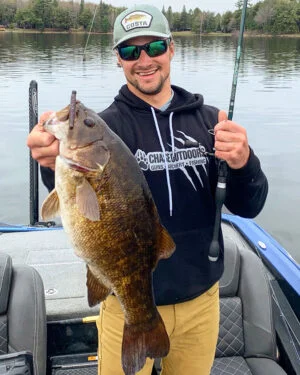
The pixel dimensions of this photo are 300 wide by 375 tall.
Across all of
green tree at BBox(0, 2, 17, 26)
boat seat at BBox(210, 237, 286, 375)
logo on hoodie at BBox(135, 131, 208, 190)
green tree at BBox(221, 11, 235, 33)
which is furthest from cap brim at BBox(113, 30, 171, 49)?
green tree at BBox(0, 2, 17, 26)

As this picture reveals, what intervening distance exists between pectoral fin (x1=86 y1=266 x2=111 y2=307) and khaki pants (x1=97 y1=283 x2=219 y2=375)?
196 millimetres

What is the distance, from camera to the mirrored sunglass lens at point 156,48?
2.22 m

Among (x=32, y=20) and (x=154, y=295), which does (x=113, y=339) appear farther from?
(x=32, y=20)

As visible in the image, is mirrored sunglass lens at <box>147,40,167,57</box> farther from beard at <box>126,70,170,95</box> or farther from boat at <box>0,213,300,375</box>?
boat at <box>0,213,300,375</box>

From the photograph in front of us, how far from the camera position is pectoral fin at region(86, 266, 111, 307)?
198 centimetres

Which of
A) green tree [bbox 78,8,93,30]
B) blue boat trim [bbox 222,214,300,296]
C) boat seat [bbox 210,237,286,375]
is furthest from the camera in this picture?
green tree [bbox 78,8,93,30]

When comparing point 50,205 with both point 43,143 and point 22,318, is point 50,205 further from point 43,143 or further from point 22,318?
point 22,318

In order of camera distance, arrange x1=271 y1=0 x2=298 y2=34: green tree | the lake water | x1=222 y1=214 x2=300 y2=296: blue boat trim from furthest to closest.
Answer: x1=271 y1=0 x2=298 y2=34: green tree
the lake water
x1=222 y1=214 x2=300 y2=296: blue boat trim

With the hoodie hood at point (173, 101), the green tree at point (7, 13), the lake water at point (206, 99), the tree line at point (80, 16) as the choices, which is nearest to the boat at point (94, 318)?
the hoodie hood at point (173, 101)

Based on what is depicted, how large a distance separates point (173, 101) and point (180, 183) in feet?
1.54

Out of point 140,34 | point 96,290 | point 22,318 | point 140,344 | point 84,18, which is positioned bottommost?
point 22,318

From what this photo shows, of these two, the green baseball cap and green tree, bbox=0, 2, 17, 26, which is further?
green tree, bbox=0, 2, 17, 26

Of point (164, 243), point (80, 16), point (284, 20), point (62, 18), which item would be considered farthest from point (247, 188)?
point (284, 20)

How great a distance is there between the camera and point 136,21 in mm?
2191
